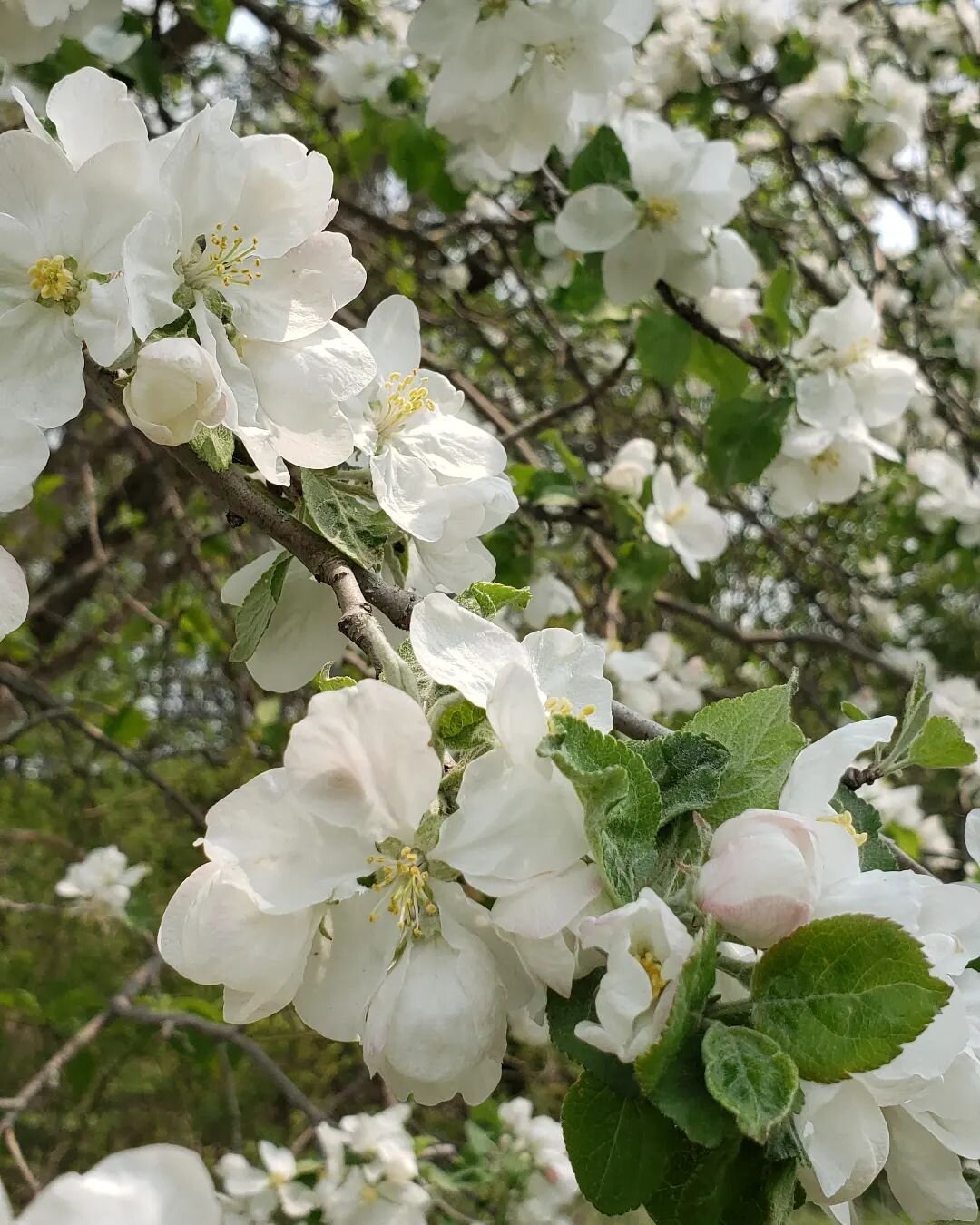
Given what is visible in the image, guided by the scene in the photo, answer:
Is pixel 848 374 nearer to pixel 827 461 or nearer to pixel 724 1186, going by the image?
pixel 827 461

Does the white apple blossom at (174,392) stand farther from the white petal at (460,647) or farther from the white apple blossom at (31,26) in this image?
the white apple blossom at (31,26)

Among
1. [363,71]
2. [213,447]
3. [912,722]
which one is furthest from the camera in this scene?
[363,71]

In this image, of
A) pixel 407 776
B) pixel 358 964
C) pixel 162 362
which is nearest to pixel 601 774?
pixel 407 776

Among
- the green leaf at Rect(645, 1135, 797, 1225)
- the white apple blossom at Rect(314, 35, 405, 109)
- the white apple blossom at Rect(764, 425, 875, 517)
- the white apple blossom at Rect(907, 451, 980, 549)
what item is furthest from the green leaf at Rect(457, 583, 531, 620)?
the white apple blossom at Rect(907, 451, 980, 549)

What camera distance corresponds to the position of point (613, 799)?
1.89ft

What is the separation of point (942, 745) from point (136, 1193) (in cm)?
68

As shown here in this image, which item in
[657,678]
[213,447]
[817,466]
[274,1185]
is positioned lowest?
[274,1185]

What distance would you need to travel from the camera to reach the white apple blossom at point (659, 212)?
1.75m

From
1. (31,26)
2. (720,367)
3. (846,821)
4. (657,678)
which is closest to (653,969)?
(846,821)

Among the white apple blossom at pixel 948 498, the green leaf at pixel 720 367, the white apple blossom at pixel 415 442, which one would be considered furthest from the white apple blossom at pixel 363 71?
the white apple blossom at pixel 415 442

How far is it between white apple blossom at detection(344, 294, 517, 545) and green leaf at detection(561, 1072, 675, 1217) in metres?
0.44

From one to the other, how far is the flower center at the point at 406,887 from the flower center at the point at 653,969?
0.14 m

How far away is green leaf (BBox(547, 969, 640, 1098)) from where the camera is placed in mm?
592

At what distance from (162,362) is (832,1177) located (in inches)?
25.0
